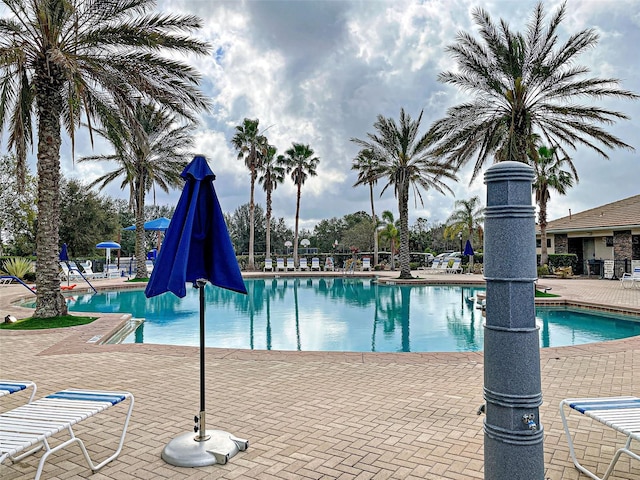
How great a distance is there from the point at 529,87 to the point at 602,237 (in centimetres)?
1464

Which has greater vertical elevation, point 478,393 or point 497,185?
point 497,185

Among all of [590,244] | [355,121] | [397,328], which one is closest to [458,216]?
[590,244]

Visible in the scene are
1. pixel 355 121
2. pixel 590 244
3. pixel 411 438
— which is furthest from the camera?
pixel 590 244

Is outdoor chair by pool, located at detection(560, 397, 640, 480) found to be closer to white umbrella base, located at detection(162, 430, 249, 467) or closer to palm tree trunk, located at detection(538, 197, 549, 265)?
white umbrella base, located at detection(162, 430, 249, 467)

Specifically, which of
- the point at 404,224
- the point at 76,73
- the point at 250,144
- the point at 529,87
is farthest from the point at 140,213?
the point at 529,87

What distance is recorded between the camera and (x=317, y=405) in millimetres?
4461

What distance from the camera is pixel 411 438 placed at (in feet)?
11.9

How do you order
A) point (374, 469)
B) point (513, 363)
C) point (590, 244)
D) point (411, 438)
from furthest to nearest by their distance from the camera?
1. point (590, 244)
2. point (411, 438)
3. point (374, 469)
4. point (513, 363)

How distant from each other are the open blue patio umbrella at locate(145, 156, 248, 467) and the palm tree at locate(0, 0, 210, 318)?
6.81m

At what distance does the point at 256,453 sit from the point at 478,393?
2.58 meters

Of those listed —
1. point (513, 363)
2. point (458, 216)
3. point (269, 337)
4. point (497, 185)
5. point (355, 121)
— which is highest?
point (355, 121)

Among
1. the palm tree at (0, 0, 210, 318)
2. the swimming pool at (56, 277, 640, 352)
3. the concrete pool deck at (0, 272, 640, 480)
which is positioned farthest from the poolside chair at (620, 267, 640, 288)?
the palm tree at (0, 0, 210, 318)

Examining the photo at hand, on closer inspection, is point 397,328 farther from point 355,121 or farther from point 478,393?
point 355,121

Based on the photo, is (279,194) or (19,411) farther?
(279,194)
